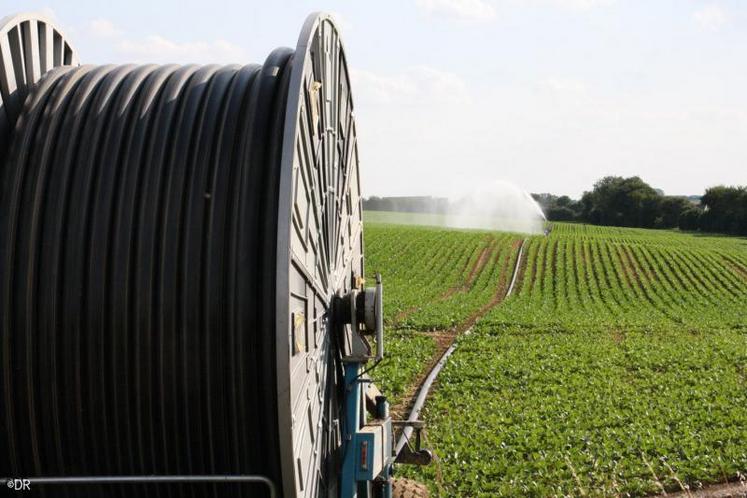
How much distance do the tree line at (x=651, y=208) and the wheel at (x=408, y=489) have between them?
313 ft

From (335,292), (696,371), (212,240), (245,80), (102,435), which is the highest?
(245,80)

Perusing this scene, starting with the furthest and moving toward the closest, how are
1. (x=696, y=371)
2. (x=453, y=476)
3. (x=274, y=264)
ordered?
(x=696, y=371)
(x=453, y=476)
(x=274, y=264)

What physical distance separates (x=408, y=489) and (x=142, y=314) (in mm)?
5724

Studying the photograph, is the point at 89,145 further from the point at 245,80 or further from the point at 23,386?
the point at 23,386

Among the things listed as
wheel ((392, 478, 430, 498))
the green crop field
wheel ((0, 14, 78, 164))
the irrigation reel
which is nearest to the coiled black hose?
the irrigation reel

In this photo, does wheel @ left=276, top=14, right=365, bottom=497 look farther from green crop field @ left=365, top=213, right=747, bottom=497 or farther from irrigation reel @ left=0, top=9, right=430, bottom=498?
green crop field @ left=365, top=213, right=747, bottom=497

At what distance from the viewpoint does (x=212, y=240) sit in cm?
486

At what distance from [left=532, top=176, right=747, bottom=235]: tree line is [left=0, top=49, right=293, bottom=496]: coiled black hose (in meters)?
101

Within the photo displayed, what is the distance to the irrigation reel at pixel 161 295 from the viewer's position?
479cm

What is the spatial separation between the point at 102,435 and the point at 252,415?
34.9 inches

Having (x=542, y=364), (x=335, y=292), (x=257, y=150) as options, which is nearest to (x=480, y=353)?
(x=542, y=364)

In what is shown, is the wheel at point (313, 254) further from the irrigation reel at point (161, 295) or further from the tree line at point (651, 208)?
the tree line at point (651, 208)

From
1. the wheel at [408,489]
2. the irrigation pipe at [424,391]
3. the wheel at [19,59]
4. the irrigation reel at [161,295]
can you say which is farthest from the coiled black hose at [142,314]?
the wheel at [408,489]

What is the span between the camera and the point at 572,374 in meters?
19.4
